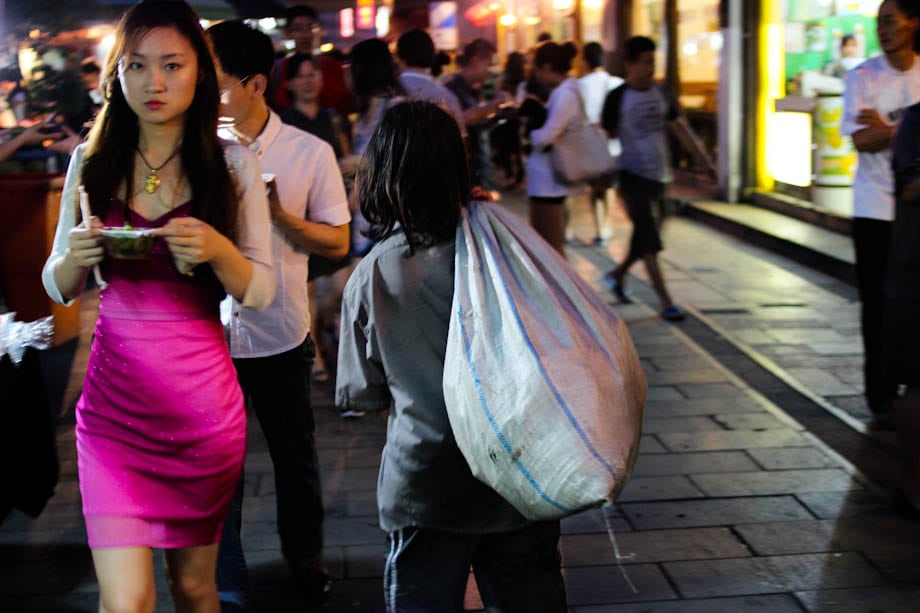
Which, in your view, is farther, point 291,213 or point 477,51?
point 477,51

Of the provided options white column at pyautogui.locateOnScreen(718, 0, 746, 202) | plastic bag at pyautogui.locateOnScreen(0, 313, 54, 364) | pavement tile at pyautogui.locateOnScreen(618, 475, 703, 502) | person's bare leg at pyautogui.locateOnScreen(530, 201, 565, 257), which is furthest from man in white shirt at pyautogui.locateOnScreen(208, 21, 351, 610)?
white column at pyautogui.locateOnScreen(718, 0, 746, 202)

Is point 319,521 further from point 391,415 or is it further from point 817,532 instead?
point 817,532

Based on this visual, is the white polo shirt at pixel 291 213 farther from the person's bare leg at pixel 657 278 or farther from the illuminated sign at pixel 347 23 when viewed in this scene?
the illuminated sign at pixel 347 23

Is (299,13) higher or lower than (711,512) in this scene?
higher

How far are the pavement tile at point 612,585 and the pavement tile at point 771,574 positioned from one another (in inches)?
2.5

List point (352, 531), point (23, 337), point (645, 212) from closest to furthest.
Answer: point (23, 337) → point (352, 531) → point (645, 212)

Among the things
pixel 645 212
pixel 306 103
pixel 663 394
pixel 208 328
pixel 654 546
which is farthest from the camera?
pixel 645 212

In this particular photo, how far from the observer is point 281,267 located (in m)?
3.65

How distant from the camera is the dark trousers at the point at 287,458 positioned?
3.54m

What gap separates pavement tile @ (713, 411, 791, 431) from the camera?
5770mm

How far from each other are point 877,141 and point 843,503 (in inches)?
69.1

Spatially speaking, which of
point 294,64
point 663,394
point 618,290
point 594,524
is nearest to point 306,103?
point 294,64

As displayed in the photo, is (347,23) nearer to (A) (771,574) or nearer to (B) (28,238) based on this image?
(B) (28,238)

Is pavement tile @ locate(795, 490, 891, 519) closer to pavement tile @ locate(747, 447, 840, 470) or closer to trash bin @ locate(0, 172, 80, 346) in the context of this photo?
pavement tile @ locate(747, 447, 840, 470)
